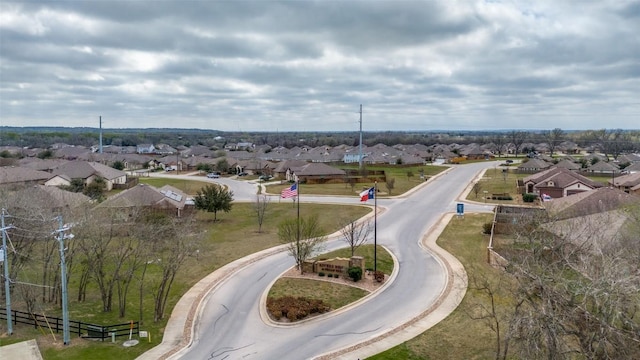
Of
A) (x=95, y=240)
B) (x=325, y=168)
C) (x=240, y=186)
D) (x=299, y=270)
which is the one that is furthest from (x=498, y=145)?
(x=95, y=240)

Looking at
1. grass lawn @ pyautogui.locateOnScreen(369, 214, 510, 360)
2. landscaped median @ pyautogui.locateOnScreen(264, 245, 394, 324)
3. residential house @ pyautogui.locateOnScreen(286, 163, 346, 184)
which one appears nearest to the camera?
grass lawn @ pyautogui.locateOnScreen(369, 214, 510, 360)

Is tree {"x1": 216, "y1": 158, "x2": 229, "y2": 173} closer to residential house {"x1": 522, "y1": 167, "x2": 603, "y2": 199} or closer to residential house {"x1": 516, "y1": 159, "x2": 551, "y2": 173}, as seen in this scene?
residential house {"x1": 516, "y1": 159, "x2": 551, "y2": 173}

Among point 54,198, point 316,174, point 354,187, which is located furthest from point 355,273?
point 316,174

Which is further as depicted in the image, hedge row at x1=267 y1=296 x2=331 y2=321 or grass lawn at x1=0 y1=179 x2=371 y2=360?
hedge row at x1=267 y1=296 x2=331 y2=321

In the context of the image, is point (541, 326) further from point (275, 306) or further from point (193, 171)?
point (193, 171)

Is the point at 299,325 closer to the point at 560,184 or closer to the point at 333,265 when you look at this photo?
the point at 333,265

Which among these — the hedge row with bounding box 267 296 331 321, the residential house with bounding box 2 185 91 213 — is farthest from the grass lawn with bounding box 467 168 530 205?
the residential house with bounding box 2 185 91 213

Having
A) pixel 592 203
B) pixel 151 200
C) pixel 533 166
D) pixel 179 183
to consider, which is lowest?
pixel 179 183

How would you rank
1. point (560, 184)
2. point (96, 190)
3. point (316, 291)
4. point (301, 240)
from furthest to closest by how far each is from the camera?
point (96, 190)
point (560, 184)
point (301, 240)
point (316, 291)
